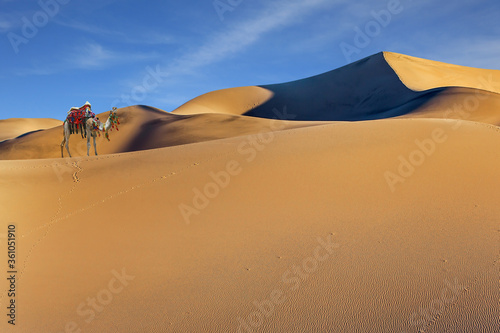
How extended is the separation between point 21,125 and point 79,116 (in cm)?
5774

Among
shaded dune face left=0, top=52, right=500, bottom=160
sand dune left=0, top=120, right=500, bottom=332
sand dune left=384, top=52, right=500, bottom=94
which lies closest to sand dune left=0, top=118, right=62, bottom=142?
shaded dune face left=0, top=52, right=500, bottom=160

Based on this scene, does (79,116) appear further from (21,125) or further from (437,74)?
(21,125)

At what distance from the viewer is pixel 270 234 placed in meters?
5.07

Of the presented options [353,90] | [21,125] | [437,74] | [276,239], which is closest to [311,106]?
[353,90]

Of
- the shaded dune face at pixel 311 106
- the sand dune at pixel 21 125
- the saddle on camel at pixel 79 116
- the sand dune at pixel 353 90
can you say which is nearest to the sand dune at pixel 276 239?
the saddle on camel at pixel 79 116

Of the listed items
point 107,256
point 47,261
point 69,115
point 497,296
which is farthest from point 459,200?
point 69,115

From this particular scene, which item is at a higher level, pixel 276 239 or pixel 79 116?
pixel 79 116

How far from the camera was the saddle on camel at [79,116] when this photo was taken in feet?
38.2

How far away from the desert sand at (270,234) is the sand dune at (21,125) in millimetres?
53002

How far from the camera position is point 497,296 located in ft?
11.1

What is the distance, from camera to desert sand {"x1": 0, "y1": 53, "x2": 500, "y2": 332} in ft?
11.9

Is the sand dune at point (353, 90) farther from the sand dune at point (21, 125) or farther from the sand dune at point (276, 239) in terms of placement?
the sand dune at point (21, 125)

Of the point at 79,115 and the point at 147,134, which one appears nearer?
the point at 79,115

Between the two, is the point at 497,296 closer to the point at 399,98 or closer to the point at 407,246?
the point at 407,246
